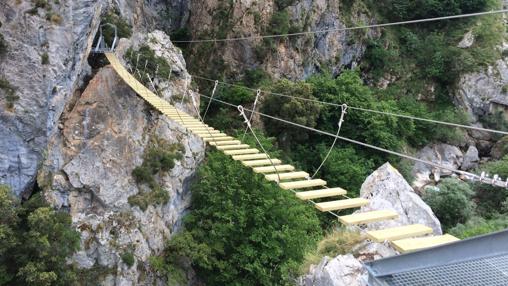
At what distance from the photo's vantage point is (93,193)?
9914 mm

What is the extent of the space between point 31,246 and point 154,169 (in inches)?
151

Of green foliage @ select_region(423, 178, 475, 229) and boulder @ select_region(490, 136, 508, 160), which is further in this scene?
boulder @ select_region(490, 136, 508, 160)

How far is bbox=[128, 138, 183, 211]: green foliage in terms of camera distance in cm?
1048

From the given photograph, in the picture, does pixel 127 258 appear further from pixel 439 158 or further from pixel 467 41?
pixel 467 41

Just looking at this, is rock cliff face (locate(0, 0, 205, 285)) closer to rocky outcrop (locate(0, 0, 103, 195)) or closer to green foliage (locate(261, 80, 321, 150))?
rocky outcrop (locate(0, 0, 103, 195))

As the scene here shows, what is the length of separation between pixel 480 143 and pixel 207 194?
14.6 metres

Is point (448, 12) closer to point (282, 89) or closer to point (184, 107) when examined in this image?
point (282, 89)

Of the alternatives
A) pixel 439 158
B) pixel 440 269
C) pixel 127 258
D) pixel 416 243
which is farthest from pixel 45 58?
pixel 439 158

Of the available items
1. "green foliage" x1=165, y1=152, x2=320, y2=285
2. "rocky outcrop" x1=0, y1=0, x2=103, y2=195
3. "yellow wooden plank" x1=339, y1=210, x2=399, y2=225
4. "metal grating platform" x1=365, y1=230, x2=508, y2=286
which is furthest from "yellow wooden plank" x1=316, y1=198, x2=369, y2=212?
"rocky outcrop" x1=0, y1=0, x2=103, y2=195

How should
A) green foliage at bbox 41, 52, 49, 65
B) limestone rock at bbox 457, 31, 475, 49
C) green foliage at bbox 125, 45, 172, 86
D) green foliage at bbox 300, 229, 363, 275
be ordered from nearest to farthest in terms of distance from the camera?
green foliage at bbox 300, 229, 363, 275, green foliage at bbox 41, 52, 49, 65, green foliage at bbox 125, 45, 172, 86, limestone rock at bbox 457, 31, 475, 49

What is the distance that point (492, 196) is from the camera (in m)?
16.0

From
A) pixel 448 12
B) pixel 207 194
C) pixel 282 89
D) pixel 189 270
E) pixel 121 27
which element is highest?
pixel 448 12

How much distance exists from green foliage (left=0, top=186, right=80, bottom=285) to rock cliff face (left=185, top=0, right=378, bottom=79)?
393 inches

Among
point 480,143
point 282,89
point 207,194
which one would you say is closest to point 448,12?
point 480,143
